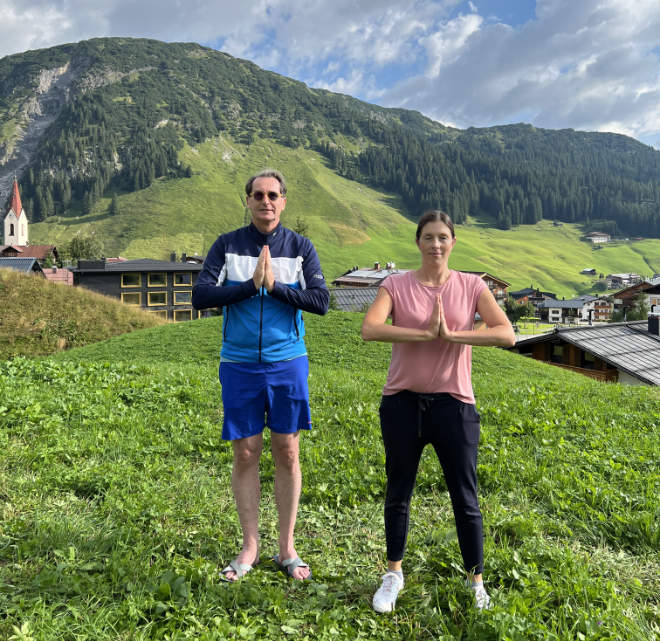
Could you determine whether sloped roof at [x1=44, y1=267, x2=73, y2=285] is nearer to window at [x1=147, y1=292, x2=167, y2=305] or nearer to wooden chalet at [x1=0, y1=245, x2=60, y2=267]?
window at [x1=147, y1=292, x2=167, y2=305]

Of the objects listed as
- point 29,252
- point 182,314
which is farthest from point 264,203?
point 29,252

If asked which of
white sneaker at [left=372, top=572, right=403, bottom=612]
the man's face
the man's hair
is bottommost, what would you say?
white sneaker at [left=372, top=572, right=403, bottom=612]

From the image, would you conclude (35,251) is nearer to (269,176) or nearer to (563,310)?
(269,176)

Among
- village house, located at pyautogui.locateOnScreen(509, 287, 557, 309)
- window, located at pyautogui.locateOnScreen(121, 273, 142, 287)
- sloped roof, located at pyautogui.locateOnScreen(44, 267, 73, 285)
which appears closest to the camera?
sloped roof, located at pyautogui.locateOnScreen(44, 267, 73, 285)

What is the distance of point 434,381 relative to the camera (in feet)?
11.2

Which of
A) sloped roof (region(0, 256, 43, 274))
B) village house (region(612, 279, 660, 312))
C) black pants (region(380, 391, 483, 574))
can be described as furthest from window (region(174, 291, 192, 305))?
village house (region(612, 279, 660, 312))

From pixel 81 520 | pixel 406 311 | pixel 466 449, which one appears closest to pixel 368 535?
pixel 466 449

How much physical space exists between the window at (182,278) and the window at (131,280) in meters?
4.49

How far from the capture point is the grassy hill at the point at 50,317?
28172 millimetres

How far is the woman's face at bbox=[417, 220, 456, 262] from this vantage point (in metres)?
3.56

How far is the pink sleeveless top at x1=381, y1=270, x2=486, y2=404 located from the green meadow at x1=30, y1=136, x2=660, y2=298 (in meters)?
124

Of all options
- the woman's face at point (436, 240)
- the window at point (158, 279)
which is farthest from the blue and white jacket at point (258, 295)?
the window at point (158, 279)

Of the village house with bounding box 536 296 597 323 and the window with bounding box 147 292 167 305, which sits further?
the village house with bounding box 536 296 597 323

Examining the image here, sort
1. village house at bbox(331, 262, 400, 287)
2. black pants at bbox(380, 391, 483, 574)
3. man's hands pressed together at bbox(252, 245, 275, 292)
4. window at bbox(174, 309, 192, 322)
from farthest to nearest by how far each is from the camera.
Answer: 1. village house at bbox(331, 262, 400, 287)
2. window at bbox(174, 309, 192, 322)
3. man's hands pressed together at bbox(252, 245, 275, 292)
4. black pants at bbox(380, 391, 483, 574)
